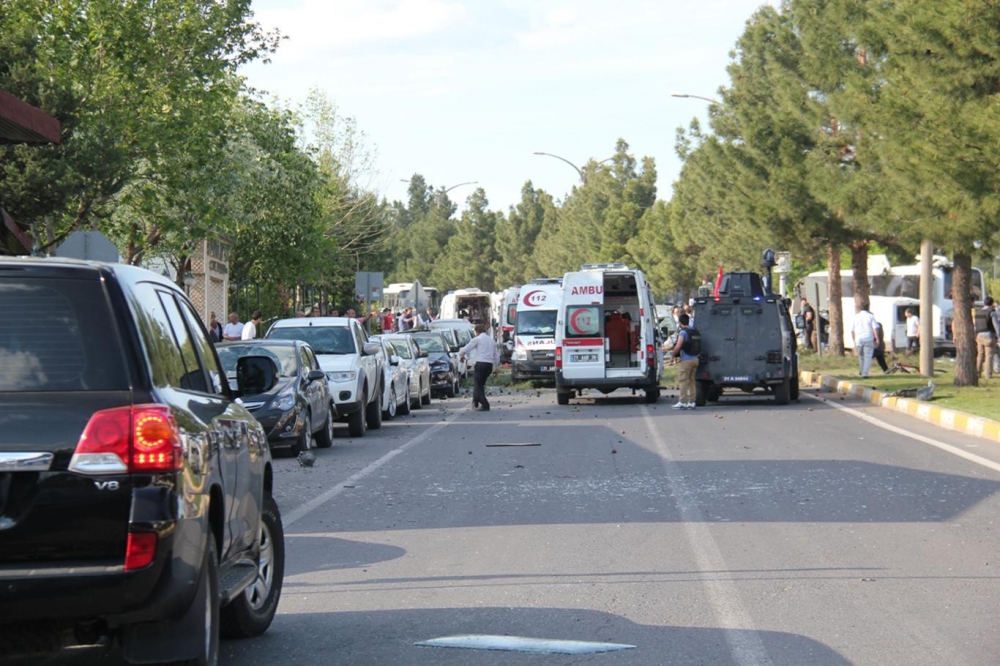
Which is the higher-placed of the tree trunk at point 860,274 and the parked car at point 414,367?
the tree trunk at point 860,274

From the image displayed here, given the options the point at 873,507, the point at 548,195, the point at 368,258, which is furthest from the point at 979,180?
the point at 548,195

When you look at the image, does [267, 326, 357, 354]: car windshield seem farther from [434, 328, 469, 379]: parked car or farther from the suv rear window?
the suv rear window

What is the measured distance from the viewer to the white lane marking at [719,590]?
666 cm

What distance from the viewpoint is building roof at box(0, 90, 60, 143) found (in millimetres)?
17141

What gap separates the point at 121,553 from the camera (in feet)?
15.8

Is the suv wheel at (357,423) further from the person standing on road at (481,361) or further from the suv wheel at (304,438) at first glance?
the person standing on road at (481,361)

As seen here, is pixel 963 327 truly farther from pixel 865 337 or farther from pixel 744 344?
pixel 744 344

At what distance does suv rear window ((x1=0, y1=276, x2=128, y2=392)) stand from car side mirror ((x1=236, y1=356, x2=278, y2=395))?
5.60 ft

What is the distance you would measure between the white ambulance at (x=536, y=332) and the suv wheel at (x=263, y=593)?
82.1 ft

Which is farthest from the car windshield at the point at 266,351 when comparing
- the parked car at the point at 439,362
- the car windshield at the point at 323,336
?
the parked car at the point at 439,362

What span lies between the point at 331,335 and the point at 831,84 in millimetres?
20038

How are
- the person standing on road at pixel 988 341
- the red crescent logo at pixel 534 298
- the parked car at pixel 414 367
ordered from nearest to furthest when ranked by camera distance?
the parked car at pixel 414 367 < the person standing on road at pixel 988 341 < the red crescent logo at pixel 534 298

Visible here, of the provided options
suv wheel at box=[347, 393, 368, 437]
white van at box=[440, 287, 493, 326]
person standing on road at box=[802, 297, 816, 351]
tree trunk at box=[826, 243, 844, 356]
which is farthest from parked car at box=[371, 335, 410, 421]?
white van at box=[440, 287, 493, 326]

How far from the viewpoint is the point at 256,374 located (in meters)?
6.80
